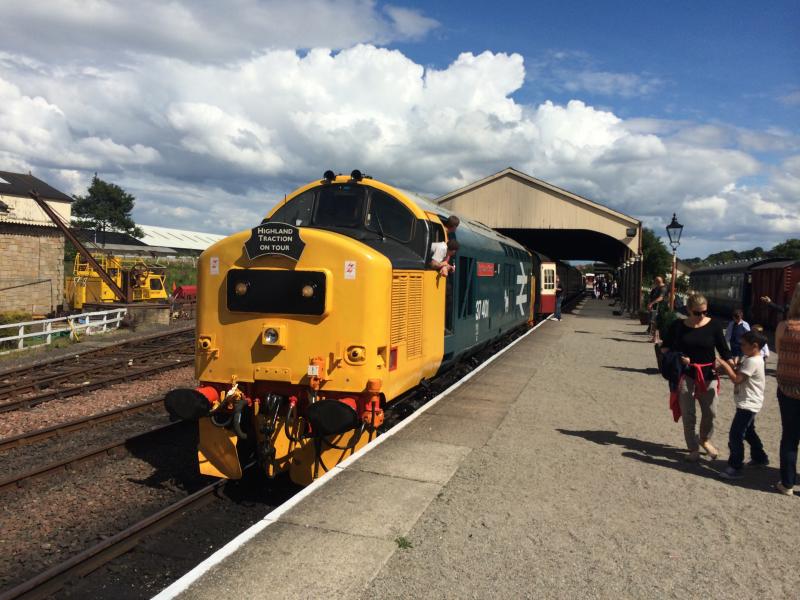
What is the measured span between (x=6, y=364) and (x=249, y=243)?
37.5ft

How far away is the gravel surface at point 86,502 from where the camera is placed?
17.6 feet

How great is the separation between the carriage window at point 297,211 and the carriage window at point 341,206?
126mm

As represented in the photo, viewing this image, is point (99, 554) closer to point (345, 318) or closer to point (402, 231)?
point (345, 318)

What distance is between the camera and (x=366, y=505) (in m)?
5.00

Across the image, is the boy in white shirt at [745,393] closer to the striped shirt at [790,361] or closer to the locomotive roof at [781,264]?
the striped shirt at [790,361]

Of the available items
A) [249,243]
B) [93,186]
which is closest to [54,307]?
[249,243]

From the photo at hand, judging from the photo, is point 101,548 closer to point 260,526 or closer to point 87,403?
point 260,526

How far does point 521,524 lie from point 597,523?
636 mm

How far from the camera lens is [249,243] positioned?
605 cm

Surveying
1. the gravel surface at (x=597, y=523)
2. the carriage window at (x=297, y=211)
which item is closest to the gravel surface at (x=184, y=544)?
the gravel surface at (x=597, y=523)

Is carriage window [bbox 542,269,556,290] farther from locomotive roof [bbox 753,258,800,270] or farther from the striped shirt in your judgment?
the striped shirt

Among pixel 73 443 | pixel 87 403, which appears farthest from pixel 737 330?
pixel 87 403

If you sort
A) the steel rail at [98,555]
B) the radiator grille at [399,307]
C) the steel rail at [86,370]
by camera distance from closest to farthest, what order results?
the steel rail at [98,555] < the radiator grille at [399,307] < the steel rail at [86,370]

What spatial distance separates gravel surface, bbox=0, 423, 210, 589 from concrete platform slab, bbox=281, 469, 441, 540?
2.23 m
